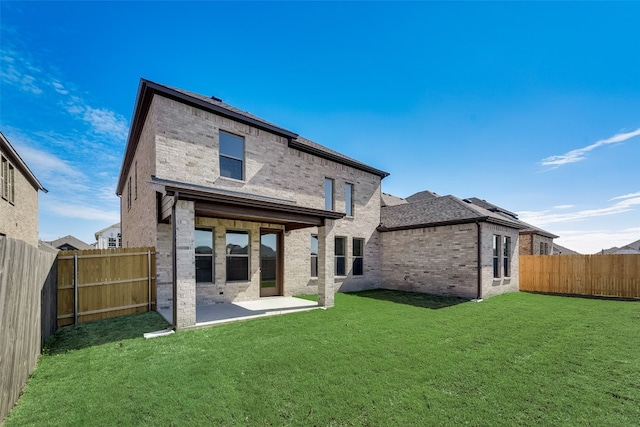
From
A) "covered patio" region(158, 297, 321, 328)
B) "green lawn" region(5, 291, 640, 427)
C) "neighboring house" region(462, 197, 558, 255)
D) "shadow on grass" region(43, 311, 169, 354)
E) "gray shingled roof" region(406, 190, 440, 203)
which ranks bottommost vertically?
"covered patio" region(158, 297, 321, 328)

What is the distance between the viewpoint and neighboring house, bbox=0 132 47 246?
1188 cm

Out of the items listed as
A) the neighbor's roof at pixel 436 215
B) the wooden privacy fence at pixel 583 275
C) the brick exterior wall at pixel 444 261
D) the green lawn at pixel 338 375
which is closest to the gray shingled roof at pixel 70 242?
the green lawn at pixel 338 375

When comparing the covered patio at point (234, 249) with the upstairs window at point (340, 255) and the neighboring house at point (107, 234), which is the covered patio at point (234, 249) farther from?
the neighboring house at point (107, 234)

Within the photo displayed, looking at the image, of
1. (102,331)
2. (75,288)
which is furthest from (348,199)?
(75,288)

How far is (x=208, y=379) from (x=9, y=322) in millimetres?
2468

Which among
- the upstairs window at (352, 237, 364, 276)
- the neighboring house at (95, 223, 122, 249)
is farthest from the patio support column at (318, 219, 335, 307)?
the neighboring house at (95, 223, 122, 249)

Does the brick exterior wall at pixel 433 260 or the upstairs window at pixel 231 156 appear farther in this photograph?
the brick exterior wall at pixel 433 260

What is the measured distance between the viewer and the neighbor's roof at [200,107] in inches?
332

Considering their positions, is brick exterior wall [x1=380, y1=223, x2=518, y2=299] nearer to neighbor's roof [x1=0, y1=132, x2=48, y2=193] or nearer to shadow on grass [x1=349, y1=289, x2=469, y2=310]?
shadow on grass [x1=349, y1=289, x2=469, y2=310]

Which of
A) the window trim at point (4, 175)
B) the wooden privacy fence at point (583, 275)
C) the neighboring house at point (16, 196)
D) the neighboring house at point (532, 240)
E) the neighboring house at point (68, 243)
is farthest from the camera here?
the neighboring house at point (68, 243)

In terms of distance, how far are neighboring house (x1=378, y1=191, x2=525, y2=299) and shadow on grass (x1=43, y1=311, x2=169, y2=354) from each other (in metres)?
10.7

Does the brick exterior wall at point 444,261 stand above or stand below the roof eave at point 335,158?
below

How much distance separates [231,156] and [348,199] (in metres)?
6.61

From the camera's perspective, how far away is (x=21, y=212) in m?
14.6
